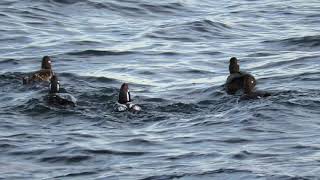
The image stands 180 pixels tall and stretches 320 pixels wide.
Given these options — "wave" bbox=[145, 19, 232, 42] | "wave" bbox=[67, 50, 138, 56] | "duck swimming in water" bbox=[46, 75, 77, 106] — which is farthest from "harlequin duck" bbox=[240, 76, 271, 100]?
"wave" bbox=[145, 19, 232, 42]

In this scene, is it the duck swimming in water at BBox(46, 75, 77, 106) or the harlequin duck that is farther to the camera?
the harlequin duck

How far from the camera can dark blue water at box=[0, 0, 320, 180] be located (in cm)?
1534

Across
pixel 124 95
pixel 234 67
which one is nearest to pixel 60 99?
pixel 124 95

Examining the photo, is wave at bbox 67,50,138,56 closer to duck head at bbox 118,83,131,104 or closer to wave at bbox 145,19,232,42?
wave at bbox 145,19,232,42

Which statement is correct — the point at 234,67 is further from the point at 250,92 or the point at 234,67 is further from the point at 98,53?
the point at 98,53

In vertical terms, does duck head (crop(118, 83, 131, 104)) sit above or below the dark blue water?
above

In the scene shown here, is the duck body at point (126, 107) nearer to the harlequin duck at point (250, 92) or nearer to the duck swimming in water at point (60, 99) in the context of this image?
the duck swimming in water at point (60, 99)

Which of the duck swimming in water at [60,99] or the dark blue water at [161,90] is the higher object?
the duck swimming in water at [60,99]

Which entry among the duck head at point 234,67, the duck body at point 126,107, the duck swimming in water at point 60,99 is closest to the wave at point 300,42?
the duck head at point 234,67

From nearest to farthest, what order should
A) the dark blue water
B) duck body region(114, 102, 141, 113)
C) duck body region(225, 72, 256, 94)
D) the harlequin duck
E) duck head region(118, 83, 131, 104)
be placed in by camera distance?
the dark blue water, duck body region(114, 102, 141, 113), duck head region(118, 83, 131, 104), the harlequin duck, duck body region(225, 72, 256, 94)

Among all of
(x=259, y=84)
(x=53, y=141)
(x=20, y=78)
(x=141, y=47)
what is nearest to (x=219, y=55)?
(x=141, y=47)

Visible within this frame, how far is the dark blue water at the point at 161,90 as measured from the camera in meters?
15.3

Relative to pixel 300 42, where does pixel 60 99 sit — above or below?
above

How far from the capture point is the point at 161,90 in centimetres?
2145
